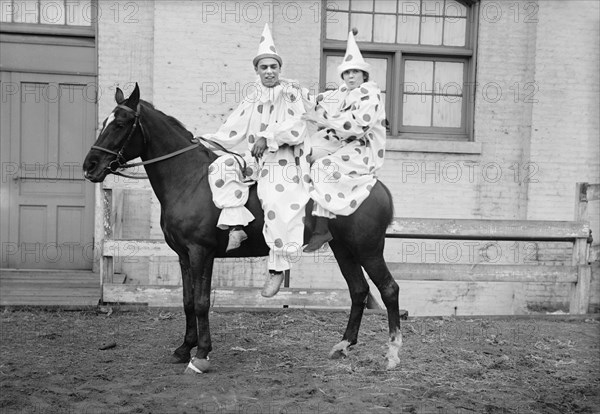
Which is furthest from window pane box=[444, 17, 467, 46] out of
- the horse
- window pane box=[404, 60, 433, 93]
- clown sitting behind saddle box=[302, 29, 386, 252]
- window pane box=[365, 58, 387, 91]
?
the horse

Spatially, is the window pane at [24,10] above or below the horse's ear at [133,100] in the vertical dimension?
above

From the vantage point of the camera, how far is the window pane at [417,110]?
986 cm

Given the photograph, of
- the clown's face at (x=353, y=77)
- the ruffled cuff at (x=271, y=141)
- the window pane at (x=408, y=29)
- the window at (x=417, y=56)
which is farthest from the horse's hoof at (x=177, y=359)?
the window pane at (x=408, y=29)

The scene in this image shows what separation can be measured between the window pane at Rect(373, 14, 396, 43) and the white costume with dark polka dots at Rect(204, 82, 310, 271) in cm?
477

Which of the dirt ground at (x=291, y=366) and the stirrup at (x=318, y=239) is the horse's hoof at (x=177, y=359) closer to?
the dirt ground at (x=291, y=366)

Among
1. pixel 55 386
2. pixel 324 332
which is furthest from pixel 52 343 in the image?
pixel 324 332

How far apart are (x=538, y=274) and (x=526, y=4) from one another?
13.9ft

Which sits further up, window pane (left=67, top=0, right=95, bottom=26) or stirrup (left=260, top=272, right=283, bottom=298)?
window pane (left=67, top=0, right=95, bottom=26)

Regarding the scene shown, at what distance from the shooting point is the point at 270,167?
538 centimetres

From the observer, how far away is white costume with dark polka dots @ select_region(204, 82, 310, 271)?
5.26 m

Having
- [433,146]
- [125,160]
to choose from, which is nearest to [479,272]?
[433,146]

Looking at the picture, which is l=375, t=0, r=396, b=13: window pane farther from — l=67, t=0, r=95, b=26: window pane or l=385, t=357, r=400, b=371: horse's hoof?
l=385, t=357, r=400, b=371: horse's hoof

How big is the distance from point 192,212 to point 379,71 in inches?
215

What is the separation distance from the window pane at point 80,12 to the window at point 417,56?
349 centimetres
